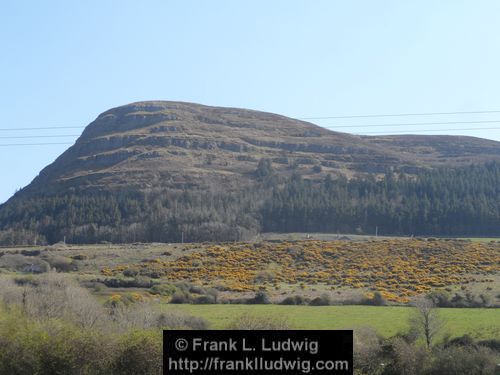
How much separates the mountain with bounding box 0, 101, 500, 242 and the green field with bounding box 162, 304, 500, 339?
56.0 meters

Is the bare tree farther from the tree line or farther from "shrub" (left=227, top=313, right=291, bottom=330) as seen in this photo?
the tree line

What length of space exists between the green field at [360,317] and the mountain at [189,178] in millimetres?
55956

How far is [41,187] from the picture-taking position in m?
168

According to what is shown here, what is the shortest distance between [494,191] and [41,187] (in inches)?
4098

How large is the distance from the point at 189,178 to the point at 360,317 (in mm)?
107639

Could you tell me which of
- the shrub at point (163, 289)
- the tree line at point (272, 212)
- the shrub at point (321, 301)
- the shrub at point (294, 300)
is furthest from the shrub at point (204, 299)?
the tree line at point (272, 212)

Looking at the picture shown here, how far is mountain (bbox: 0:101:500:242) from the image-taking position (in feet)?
387

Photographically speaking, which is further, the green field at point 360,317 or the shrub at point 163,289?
the shrub at point 163,289

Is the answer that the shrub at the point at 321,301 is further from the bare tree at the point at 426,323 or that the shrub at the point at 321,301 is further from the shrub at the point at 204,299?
the bare tree at the point at 426,323

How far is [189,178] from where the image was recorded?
6053 inches

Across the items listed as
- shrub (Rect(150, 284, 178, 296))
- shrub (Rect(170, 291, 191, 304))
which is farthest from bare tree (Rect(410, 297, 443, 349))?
shrub (Rect(150, 284, 178, 296))

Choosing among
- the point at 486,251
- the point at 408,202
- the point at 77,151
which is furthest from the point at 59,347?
the point at 77,151

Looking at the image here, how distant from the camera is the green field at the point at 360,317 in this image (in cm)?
4188

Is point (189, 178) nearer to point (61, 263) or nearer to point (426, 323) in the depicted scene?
point (61, 263)
